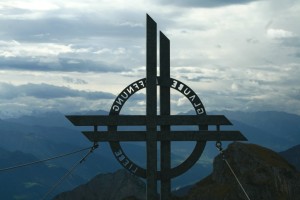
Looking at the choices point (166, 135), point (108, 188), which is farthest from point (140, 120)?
point (108, 188)

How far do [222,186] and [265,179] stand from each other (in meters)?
10.0

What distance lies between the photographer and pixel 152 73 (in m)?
22.0

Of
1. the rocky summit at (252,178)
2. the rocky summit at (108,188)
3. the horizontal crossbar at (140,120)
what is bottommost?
the rocky summit at (108,188)

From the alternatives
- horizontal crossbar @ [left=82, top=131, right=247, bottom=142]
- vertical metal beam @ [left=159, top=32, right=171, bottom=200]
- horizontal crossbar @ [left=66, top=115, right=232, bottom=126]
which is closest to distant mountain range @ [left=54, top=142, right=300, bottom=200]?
horizontal crossbar @ [left=82, top=131, right=247, bottom=142]

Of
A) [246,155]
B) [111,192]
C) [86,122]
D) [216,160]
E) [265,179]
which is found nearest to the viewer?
[86,122]

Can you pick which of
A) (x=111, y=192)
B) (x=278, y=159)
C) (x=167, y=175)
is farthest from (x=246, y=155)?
(x=111, y=192)

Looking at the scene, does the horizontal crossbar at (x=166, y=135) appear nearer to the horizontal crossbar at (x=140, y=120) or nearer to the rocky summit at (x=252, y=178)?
the horizontal crossbar at (x=140, y=120)

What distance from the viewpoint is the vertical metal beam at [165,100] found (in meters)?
22.3

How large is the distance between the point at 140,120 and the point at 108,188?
559 feet

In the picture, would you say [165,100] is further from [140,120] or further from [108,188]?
[108,188]

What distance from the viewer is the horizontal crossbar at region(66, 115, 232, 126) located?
21844mm

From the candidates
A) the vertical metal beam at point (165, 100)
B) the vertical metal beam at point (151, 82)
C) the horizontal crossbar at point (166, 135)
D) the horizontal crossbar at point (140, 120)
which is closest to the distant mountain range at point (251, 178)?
the horizontal crossbar at point (166, 135)

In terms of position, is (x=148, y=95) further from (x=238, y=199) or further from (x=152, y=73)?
(x=238, y=199)

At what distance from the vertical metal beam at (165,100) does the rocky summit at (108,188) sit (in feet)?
482
